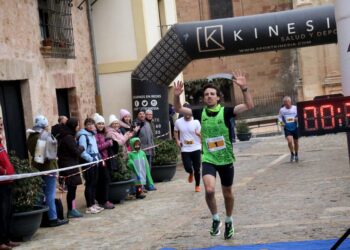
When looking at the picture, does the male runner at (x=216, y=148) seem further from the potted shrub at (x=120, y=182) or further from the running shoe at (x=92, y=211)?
the potted shrub at (x=120, y=182)

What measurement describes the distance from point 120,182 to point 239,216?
9.61 ft

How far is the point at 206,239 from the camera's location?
760 centimetres

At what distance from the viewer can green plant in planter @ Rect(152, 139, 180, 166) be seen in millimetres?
13938

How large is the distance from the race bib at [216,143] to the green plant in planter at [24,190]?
260 cm

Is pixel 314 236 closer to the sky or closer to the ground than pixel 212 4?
closer to the ground

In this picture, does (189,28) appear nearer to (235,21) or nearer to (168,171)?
(235,21)

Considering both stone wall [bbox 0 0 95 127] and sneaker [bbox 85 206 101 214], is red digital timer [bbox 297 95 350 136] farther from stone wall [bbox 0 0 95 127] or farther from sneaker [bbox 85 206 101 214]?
stone wall [bbox 0 0 95 127]

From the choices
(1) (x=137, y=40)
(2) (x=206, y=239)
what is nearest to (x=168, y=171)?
(1) (x=137, y=40)

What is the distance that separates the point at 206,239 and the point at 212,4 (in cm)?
3282

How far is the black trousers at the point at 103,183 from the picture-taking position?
10805 millimetres

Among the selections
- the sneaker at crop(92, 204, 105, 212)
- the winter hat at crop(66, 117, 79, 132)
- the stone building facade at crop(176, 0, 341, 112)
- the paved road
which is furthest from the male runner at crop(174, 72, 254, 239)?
the stone building facade at crop(176, 0, 341, 112)

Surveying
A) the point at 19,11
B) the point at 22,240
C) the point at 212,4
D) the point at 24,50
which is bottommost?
the point at 22,240

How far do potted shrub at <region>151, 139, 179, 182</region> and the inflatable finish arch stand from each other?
9.67 ft

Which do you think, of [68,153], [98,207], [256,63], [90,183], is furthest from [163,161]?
[256,63]
